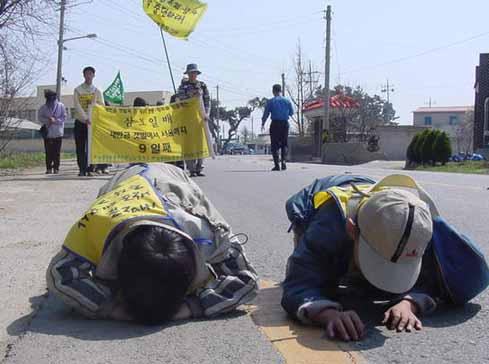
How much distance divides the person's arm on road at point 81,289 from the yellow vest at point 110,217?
0.08 meters

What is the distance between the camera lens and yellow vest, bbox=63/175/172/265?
367 cm

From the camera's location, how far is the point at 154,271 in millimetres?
3461

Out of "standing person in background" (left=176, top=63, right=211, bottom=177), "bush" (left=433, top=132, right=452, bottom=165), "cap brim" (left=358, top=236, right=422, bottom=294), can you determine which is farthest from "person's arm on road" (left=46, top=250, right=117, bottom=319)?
"bush" (left=433, top=132, right=452, bottom=165)

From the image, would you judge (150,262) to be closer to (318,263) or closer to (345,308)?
(318,263)

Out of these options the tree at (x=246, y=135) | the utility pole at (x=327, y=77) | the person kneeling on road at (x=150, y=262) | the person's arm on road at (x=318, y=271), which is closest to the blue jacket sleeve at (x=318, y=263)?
the person's arm on road at (x=318, y=271)

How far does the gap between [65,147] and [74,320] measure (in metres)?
55.1

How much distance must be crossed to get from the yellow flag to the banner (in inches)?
96.1

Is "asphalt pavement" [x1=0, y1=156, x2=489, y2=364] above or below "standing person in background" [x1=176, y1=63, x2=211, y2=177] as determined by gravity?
below

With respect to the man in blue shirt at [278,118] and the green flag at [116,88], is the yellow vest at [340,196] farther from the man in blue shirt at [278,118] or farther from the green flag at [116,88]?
the green flag at [116,88]

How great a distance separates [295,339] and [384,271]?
1.76ft

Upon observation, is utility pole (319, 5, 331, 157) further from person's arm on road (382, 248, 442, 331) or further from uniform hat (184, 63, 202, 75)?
person's arm on road (382, 248, 442, 331)

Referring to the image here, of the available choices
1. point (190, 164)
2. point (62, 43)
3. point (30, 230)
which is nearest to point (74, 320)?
point (30, 230)

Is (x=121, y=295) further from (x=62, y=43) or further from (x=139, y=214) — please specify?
(x=62, y=43)

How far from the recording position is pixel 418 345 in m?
3.38
